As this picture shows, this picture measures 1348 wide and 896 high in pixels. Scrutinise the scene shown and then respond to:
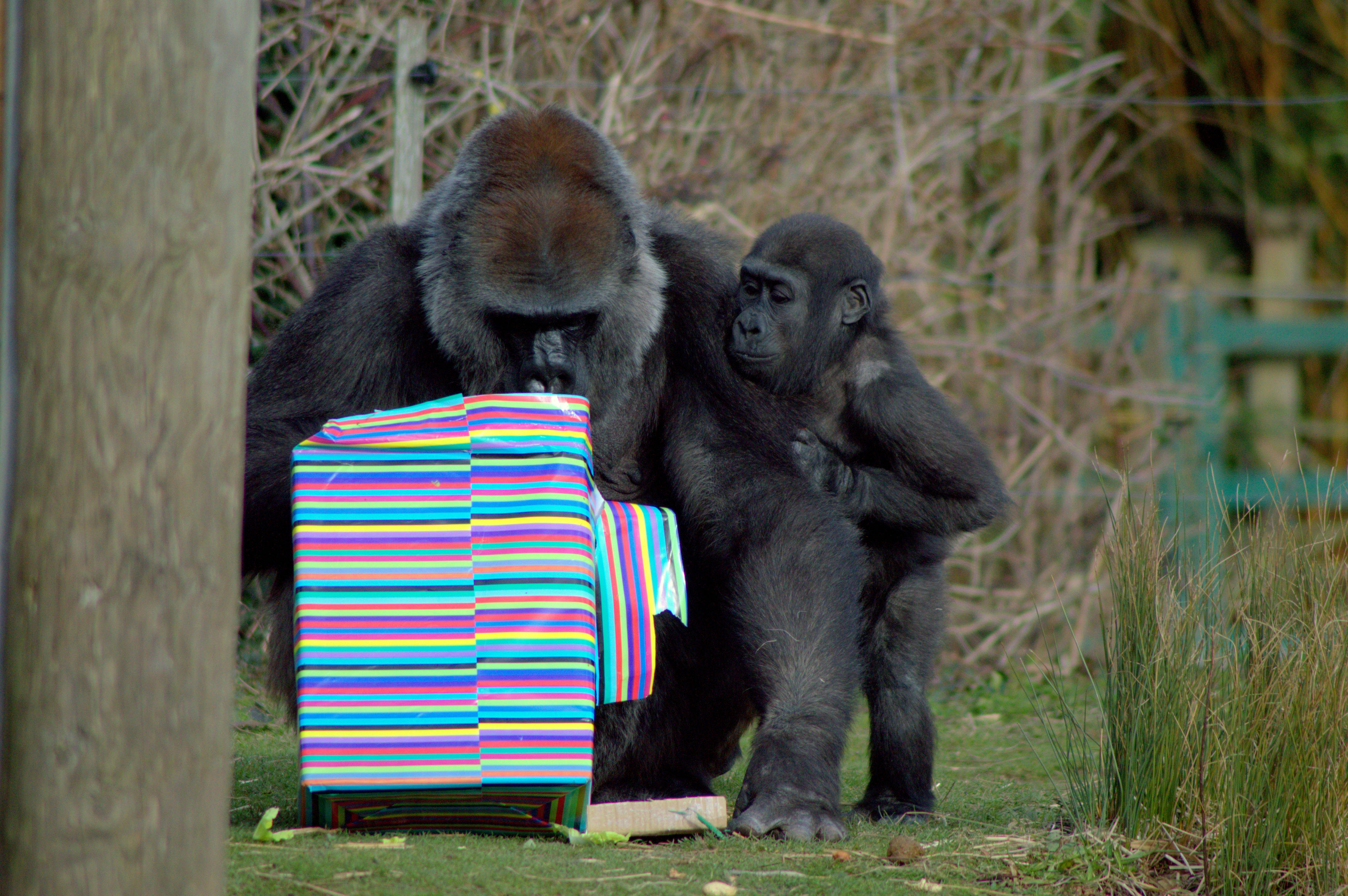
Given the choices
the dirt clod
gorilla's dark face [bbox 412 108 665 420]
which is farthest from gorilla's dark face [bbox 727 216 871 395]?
the dirt clod

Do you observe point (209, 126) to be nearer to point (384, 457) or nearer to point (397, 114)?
point (384, 457)

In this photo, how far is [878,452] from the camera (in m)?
3.56

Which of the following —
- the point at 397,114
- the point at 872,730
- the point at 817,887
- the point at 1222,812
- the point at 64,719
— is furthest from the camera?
the point at 397,114

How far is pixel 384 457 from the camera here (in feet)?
8.31

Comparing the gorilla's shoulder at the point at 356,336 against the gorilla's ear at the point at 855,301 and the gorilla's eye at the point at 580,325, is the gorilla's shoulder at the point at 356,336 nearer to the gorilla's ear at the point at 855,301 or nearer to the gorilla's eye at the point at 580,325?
the gorilla's eye at the point at 580,325

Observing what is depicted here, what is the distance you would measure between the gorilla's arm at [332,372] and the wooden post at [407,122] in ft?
5.74

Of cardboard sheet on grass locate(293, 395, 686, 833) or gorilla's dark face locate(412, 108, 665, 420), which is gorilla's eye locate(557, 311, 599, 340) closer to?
gorilla's dark face locate(412, 108, 665, 420)

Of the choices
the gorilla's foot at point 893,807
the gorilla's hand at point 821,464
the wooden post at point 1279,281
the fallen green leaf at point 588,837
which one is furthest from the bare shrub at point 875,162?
the fallen green leaf at point 588,837

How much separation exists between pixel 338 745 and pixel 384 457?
1.73 ft

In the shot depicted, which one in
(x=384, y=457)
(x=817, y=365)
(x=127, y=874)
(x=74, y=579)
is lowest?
(x=127, y=874)

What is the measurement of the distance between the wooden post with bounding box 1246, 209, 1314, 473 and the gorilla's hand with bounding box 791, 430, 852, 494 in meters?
5.79

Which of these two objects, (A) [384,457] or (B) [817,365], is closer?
(A) [384,457]

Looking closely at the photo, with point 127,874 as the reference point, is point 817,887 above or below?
below

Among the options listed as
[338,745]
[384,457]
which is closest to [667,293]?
[384,457]
